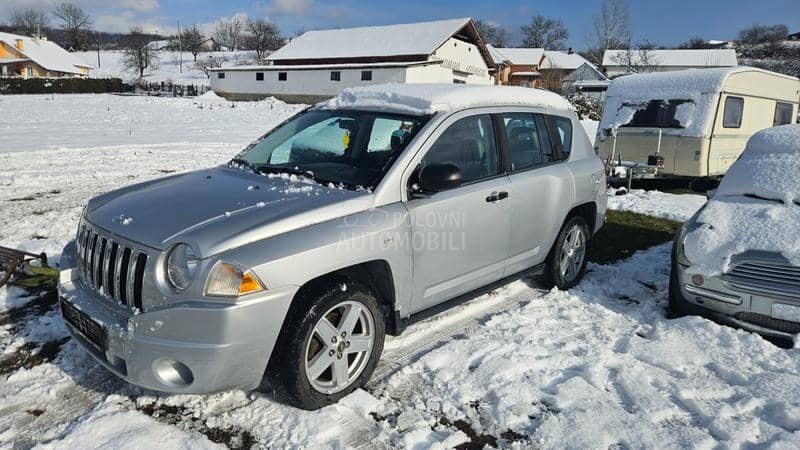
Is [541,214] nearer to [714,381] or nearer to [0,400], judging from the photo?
A: [714,381]

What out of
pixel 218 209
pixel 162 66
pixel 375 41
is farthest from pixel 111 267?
pixel 162 66

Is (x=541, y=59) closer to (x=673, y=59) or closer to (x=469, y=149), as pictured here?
(x=673, y=59)

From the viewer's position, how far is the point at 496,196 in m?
4.23

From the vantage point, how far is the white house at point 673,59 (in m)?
67.7

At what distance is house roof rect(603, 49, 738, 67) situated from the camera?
68.4 m

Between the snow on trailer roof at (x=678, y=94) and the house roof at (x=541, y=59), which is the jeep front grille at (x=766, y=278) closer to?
the snow on trailer roof at (x=678, y=94)

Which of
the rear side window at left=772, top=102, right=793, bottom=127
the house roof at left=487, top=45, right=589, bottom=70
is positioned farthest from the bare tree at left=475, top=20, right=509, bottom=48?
the rear side window at left=772, top=102, right=793, bottom=127

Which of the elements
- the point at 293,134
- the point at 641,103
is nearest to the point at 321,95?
the point at 641,103

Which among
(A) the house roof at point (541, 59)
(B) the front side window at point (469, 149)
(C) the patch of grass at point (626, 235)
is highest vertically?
(A) the house roof at point (541, 59)

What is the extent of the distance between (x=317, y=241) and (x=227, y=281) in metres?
0.54

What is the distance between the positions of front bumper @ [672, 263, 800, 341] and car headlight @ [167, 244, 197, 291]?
3.85 meters

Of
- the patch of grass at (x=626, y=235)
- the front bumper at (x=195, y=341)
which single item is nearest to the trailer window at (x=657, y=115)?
the patch of grass at (x=626, y=235)

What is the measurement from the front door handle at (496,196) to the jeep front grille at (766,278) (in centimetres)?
187

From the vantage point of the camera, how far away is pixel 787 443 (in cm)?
297
